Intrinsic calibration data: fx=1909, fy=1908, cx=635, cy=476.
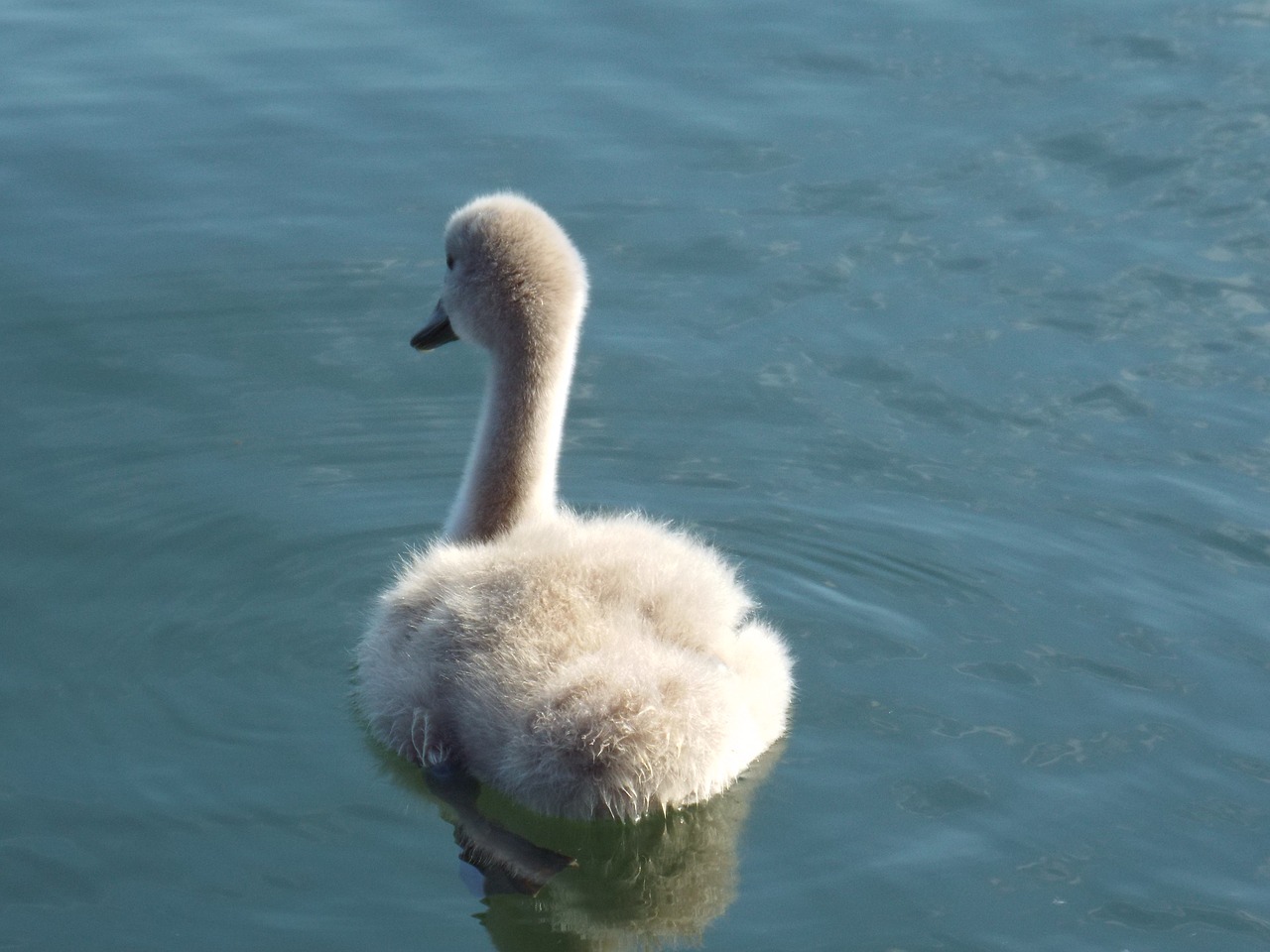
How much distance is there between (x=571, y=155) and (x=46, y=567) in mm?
3891

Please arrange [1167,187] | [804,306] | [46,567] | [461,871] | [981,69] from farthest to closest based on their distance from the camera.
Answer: [981,69] → [1167,187] → [804,306] → [46,567] → [461,871]

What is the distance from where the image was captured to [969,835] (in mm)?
5160

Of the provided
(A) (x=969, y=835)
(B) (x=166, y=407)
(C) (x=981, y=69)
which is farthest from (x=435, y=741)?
(C) (x=981, y=69)

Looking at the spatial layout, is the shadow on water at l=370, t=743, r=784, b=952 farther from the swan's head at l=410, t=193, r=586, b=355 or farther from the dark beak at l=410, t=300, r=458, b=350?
the dark beak at l=410, t=300, r=458, b=350

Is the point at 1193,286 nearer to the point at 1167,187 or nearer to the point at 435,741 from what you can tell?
the point at 1167,187

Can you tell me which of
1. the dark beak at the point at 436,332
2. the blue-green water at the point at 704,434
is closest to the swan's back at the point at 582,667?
the blue-green water at the point at 704,434

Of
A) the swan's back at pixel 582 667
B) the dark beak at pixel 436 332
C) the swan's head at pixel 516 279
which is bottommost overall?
the swan's back at pixel 582 667

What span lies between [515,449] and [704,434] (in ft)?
5.33

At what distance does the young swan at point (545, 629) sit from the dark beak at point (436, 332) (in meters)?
0.23

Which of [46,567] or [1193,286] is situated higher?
[1193,286]

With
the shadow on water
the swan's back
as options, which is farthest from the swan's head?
the shadow on water

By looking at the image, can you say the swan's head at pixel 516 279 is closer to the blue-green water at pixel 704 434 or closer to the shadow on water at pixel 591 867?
the blue-green water at pixel 704 434

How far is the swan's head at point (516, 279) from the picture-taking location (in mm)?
5852

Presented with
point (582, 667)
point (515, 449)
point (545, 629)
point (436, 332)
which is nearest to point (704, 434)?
point (436, 332)
